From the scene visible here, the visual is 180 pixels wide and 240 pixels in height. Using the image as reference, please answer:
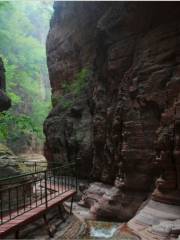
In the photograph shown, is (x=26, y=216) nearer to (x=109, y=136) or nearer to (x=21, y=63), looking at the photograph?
(x=109, y=136)

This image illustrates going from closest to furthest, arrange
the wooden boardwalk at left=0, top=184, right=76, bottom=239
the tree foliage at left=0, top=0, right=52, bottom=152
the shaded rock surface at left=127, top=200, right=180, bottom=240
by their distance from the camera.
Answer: the wooden boardwalk at left=0, top=184, right=76, bottom=239 < the shaded rock surface at left=127, top=200, right=180, bottom=240 < the tree foliage at left=0, top=0, right=52, bottom=152

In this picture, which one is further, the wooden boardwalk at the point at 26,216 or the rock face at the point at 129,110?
the rock face at the point at 129,110

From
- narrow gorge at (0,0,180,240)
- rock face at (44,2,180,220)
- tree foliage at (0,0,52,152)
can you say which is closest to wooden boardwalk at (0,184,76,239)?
narrow gorge at (0,0,180,240)

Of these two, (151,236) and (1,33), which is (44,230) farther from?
(1,33)

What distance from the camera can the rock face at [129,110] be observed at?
9.34 metres

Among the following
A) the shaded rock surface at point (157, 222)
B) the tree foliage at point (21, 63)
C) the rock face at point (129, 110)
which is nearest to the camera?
the shaded rock surface at point (157, 222)

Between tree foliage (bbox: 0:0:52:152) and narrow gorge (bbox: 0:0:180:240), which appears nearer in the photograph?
narrow gorge (bbox: 0:0:180:240)

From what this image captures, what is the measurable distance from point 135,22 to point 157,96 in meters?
3.80

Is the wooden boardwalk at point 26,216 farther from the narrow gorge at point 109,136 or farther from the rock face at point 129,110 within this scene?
the rock face at point 129,110

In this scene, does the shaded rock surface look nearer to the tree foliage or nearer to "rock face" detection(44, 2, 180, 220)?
"rock face" detection(44, 2, 180, 220)

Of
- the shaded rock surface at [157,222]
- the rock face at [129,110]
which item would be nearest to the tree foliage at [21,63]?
the rock face at [129,110]

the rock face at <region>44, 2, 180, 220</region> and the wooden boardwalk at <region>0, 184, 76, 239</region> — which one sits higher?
the rock face at <region>44, 2, 180, 220</region>

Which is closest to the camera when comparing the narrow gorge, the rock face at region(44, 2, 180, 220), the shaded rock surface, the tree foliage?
the shaded rock surface

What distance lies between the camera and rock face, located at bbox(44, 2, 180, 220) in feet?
30.6
